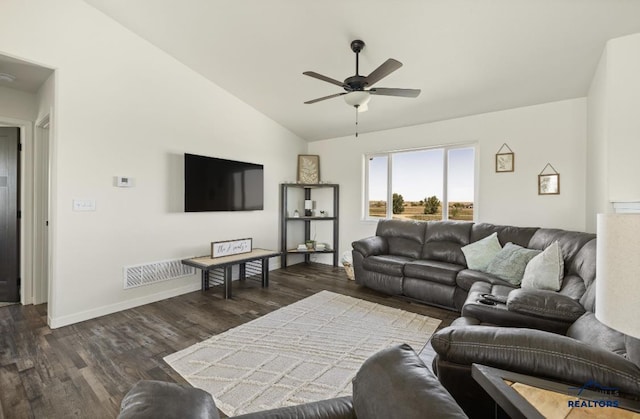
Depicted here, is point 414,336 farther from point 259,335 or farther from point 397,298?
point 259,335

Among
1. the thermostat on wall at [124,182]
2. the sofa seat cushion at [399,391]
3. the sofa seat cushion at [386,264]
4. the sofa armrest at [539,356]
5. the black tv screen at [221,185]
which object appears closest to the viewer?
the sofa seat cushion at [399,391]

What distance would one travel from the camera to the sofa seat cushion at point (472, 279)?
2939 millimetres

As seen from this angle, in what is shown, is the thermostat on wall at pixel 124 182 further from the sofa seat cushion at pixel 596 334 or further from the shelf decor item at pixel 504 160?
the shelf decor item at pixel 504 160

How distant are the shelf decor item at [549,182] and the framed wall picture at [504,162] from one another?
0.35m

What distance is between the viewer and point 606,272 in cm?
77

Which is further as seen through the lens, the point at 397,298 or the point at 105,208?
the point at 397,298

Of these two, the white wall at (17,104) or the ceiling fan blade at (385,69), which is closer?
the ceiling fan blade at (385,69)

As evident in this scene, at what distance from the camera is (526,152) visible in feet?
12.4

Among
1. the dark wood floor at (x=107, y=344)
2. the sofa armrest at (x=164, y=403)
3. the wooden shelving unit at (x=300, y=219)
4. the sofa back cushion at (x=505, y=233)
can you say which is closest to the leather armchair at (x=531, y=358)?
the sofa armrest at (x=164, y=403)

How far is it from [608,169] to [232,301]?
4.04m

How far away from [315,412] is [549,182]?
4.07 m

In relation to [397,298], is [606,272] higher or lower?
higher

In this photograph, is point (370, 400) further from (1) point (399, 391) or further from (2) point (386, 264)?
(2) point (386, 264)

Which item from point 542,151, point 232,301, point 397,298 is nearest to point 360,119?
point 542,151
